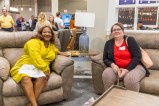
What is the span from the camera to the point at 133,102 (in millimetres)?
1688

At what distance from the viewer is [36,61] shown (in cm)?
255

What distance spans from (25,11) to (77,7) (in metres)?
4.85

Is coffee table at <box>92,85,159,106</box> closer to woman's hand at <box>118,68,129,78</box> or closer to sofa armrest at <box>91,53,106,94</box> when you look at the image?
woman's hand at <box>118,68,129,78</box>

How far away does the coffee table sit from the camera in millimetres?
1669

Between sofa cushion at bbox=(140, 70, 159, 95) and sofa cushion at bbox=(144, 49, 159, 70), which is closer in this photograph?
sofa cushion at bbox=(140, 70, 159, 95)

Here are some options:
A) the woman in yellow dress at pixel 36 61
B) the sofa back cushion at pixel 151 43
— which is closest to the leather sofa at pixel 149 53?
the sofa back cushion at pixel 151 43

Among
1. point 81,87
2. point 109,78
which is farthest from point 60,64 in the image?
point 81,87

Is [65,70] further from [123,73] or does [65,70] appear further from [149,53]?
[149,53]

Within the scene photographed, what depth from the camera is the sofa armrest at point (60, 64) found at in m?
2.71

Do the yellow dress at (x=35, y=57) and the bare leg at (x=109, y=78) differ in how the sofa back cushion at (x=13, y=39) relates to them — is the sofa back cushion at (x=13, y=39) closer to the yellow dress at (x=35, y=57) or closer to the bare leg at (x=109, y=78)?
the yellow dress at (x=35, y=57)

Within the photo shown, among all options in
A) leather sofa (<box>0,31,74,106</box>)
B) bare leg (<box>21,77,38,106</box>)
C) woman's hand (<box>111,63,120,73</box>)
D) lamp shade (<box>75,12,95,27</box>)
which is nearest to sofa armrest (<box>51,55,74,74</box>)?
leather sofa (<box>0,31,74,106</box>)

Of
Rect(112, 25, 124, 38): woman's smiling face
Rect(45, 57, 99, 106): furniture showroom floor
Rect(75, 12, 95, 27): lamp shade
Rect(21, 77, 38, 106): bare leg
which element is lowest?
Rect(45, 57, 99, 106): furniture showroom floor

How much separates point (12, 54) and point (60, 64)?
2.51 ft

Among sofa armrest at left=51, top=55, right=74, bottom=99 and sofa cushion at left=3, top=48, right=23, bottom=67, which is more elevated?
sofa cushion at left=3, top=48, right=23, bottom=67
